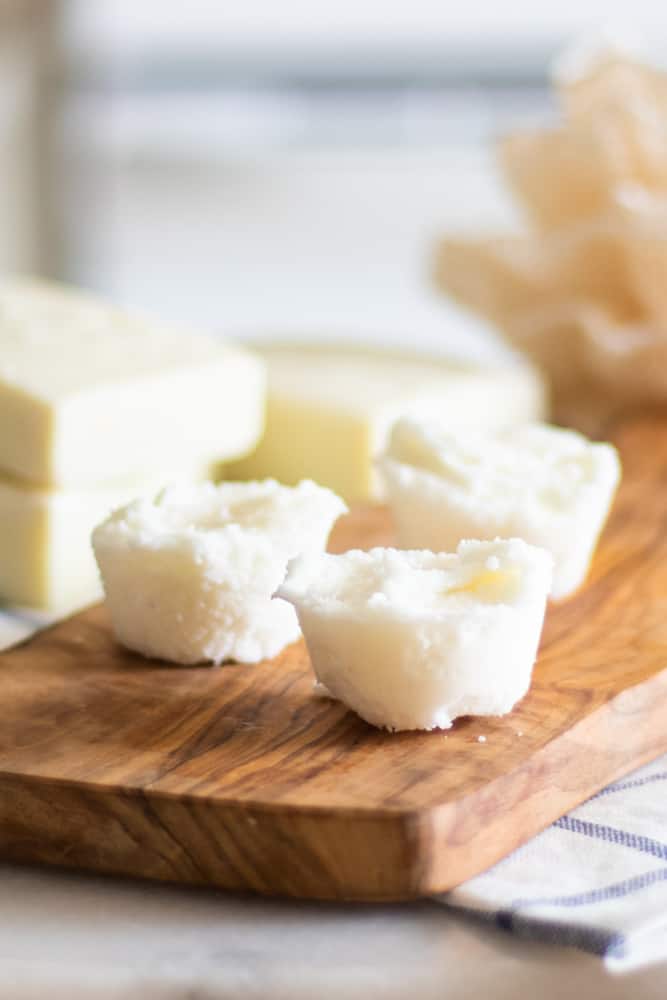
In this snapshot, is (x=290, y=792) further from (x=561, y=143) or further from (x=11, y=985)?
(x=561, y=143)

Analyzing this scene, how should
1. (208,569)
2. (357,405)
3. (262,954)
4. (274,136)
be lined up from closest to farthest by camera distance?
(262,954)
(208,569)
(357,405)
(274,136)

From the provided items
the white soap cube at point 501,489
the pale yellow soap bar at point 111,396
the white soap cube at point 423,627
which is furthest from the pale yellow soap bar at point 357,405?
the white soap cube at point 423,627

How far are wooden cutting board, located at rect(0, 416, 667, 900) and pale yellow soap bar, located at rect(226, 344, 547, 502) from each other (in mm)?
527

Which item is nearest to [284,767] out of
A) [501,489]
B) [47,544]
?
[501,489]

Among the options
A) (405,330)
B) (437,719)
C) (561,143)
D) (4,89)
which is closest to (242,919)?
(437,719)

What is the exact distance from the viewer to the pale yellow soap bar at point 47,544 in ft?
4.17

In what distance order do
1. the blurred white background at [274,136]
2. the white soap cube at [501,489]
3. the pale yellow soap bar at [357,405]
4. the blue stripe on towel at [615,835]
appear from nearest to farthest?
the blue stripe on towel at [615,835] < the white soap cube at [501,489] < the pale yellow soap bar at [357,405] < the blurred white background at [274,136]

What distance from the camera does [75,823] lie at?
799mm

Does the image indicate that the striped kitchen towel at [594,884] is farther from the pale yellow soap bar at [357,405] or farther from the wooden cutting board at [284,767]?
the pale yellow soap bar at [357,405]

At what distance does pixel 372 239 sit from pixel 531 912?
337 cm

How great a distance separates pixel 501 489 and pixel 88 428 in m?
0.40

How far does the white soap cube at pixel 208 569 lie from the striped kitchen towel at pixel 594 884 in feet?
0.85

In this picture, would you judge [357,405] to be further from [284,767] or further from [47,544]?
[284,767]

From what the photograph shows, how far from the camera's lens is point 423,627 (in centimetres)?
82
